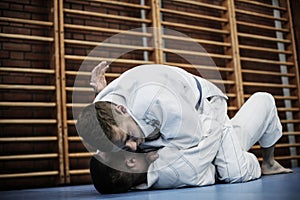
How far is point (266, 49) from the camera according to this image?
15.9 ft

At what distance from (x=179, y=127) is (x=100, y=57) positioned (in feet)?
7.09

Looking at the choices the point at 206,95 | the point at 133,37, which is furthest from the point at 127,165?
the point at 133,37

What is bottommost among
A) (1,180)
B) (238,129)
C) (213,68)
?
(1,180)

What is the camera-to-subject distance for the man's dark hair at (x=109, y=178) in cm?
183

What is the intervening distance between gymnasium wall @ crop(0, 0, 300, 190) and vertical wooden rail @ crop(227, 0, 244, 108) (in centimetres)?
1

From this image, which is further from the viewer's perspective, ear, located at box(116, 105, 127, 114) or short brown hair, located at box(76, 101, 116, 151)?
ear, located at box(116, 105, 127, 114)

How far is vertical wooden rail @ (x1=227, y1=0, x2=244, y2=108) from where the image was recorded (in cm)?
443

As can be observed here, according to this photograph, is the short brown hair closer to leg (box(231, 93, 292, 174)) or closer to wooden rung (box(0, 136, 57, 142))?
leg (box(231, 93, 292, 174))

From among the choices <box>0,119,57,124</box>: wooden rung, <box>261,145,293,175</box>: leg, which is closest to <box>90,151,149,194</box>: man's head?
<box>261,145,293,175</box>: leg

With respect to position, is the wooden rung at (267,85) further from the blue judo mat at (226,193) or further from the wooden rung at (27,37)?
the blue judo mat at (226,193)

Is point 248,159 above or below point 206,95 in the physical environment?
below

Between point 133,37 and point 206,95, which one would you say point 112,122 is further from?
point 133,37

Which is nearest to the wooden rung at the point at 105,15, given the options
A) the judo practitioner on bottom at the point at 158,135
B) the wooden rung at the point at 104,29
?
the wooden rung at the point at 104,29

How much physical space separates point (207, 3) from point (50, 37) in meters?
2.03
